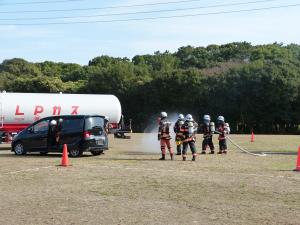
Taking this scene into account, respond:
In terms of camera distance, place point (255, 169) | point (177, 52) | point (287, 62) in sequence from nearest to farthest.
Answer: point (255, 169) → point (287, 62) → point (177, 52)

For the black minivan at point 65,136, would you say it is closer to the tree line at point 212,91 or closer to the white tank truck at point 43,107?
the white tank truck at point 43,107

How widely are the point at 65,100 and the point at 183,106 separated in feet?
123

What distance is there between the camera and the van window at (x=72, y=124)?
904 inches

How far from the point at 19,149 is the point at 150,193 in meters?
12.7

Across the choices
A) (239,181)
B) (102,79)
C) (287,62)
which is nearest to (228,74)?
(287,62)

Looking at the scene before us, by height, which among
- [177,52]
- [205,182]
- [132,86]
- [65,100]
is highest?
[177,52]

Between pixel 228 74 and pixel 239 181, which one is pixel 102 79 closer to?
pixel 228 74

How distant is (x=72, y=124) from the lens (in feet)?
75.7

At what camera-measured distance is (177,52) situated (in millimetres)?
112125

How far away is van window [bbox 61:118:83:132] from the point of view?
22953mm

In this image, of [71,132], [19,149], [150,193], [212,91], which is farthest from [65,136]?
[212,91]

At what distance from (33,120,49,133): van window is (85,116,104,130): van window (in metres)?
1.84

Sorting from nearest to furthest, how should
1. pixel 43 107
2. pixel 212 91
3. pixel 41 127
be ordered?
pixel 41 127, pixel 43 107, pixel 212 91

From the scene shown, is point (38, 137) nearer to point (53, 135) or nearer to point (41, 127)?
point (41, 127)
